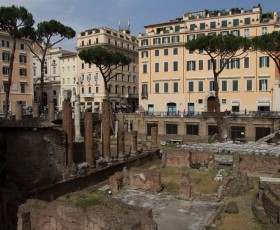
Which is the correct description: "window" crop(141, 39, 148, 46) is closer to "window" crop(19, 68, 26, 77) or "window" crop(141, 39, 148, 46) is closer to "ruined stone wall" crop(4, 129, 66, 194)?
"window" crop(19, 68, 26, 77)

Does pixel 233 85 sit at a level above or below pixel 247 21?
below

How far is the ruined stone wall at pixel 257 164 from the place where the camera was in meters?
21.8

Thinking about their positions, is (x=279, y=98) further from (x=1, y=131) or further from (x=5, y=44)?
(x=5, y=44)

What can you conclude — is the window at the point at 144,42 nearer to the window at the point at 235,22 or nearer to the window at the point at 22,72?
the window at the point at 235,22

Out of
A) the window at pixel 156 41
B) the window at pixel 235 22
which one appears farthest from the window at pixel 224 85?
the window at pixel 156 41

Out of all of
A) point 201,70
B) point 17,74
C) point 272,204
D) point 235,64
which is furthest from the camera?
point 17,74

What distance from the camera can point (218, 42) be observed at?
1390 inches

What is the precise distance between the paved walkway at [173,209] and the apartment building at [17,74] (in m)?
38.7

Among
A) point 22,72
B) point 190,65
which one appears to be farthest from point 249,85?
point 22,72

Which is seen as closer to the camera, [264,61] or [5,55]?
[264,61]

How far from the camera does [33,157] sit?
1678 centimetres

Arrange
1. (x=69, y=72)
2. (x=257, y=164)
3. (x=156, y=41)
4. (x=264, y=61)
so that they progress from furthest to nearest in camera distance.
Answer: (x=69, y=72), (x=156, y=41), (x=264, y=61), (x=257, y=164)

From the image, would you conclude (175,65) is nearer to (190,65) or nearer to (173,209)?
(190,65)

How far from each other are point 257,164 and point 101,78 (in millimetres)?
39413
